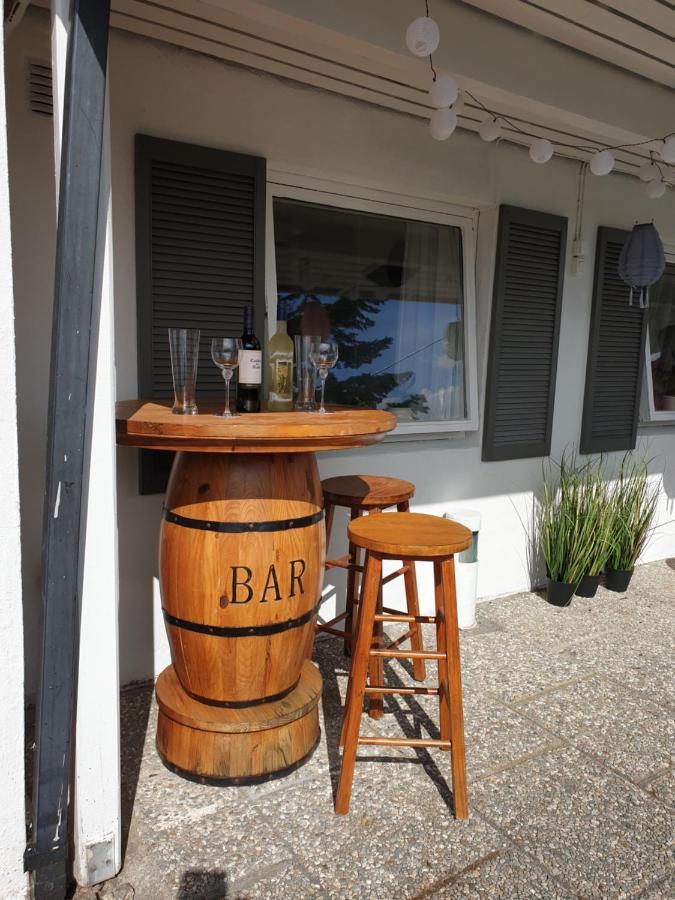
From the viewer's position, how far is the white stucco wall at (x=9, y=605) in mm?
1321

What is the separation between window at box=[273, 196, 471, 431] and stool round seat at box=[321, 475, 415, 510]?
63 centimetres

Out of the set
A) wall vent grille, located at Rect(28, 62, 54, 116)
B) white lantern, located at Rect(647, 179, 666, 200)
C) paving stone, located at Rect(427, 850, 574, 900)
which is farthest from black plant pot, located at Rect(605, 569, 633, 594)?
wall vent grille, located at Rect(28, 62, 54, 116)

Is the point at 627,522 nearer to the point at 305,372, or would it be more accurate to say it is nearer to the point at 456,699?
the point at 456,699

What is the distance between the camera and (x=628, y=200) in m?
3.95

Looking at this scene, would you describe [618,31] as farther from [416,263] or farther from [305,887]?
[305,887]

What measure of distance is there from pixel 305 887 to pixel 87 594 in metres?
0.91

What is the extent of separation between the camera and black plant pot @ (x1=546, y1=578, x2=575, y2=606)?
360 cm

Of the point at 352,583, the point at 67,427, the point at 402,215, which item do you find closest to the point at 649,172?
the point at 402,215

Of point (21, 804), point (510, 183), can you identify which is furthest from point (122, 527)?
point (510, 183)

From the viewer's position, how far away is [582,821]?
6.26 feet

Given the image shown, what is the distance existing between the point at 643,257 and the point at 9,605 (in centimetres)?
334

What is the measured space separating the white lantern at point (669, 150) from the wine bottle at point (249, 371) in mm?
2083

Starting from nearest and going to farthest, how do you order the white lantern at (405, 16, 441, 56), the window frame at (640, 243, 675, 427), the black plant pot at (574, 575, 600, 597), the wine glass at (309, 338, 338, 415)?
the white lantern at (405, 16, 441, 56), the wine glass at (309, 338, 338, 415), the black plant pot at (574, 575, 600, 597), the window frame at (640, 243, 675, 427)

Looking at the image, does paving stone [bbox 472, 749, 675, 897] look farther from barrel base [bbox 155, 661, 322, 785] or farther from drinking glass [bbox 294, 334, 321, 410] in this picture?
drinking glass [bbox 294, 334, 321, 410]
